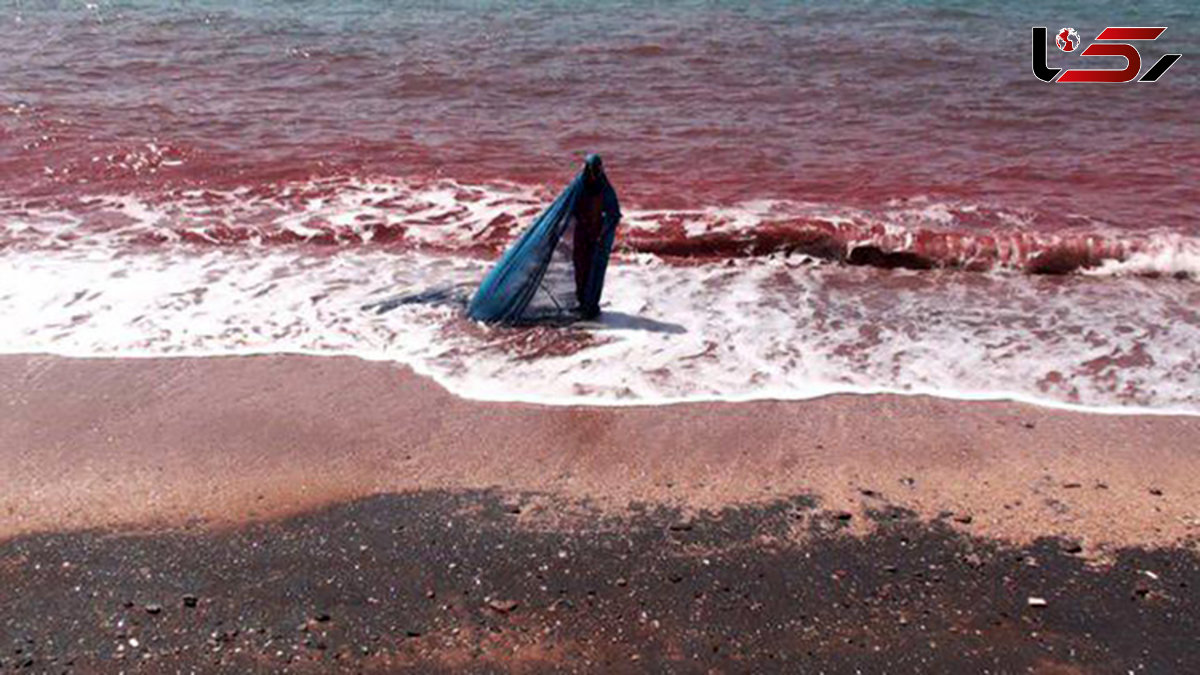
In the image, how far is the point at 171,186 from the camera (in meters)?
9.19

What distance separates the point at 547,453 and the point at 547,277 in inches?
65.4

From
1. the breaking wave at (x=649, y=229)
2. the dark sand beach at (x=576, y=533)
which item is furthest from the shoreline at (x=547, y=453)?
the breaking wave at (x=649, y=229)

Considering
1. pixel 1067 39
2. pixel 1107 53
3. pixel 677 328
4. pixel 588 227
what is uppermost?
pixel 588 227

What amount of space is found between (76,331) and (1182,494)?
17.2 feet

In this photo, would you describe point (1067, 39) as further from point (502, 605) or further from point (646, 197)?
point (502, 605)

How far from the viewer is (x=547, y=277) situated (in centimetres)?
→ 619

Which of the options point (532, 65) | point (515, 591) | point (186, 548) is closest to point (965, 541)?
point (515, 591)

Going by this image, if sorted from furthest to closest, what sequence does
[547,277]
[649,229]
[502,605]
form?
[649,229]
[547,277]
[502,605]

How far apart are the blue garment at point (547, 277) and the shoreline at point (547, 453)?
0.86 meters

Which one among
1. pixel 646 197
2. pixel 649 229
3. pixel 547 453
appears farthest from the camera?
pixel 646 197

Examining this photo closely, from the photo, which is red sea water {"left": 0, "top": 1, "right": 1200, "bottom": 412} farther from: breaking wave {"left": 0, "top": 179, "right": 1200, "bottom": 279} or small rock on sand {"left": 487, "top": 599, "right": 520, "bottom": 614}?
small rock on sand {"left": 487, "top": 599, "right": 520, "bottom": 614}

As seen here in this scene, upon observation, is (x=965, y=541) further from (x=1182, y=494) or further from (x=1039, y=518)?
(x=1182, y=494)

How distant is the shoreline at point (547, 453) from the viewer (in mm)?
4277

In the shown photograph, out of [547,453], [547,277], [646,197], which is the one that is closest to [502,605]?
[547,453]
